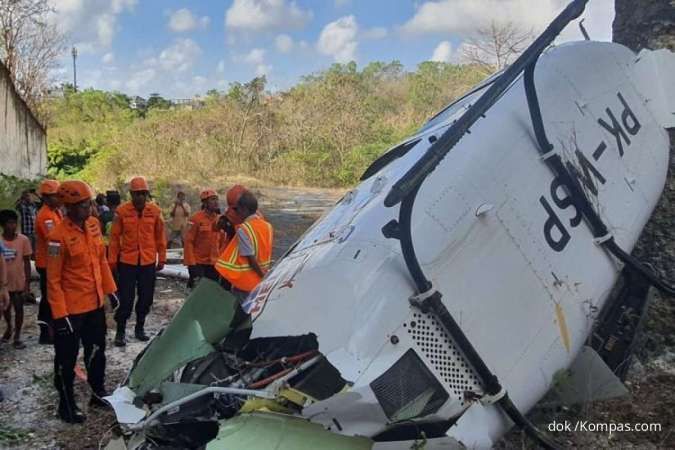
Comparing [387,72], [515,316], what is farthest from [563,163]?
[387,72]

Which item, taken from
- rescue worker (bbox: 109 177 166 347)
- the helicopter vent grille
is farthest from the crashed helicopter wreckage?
rescue worker (bbox: 109 177 166 347)

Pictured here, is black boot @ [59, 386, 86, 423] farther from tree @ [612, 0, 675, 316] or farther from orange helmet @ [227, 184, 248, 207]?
tree @ [612, 0, 675, 316]

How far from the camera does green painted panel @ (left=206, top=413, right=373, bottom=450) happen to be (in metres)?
2.30

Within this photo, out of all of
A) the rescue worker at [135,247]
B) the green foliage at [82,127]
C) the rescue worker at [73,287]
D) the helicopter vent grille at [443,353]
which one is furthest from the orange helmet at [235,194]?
the green foliage at [82,127]

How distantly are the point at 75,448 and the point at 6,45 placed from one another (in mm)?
22161

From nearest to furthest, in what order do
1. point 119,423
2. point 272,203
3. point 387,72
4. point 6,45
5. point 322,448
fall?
point 322,448 → point 119,423 → point 272,203 → point 6,45 → point 387,72

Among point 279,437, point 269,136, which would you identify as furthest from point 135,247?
point 269,136

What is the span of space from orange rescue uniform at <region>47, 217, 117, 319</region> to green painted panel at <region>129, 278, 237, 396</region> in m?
1.24

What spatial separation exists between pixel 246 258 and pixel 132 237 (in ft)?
5.85

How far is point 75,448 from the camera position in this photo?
3854mm

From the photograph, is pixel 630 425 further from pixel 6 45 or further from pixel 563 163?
pixel 6 45

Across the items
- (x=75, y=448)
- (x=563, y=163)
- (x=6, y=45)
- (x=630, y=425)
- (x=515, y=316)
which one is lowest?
(x=75, y=448)

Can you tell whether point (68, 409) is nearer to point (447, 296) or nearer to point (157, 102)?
point (447, 296)

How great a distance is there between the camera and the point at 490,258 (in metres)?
2.77
